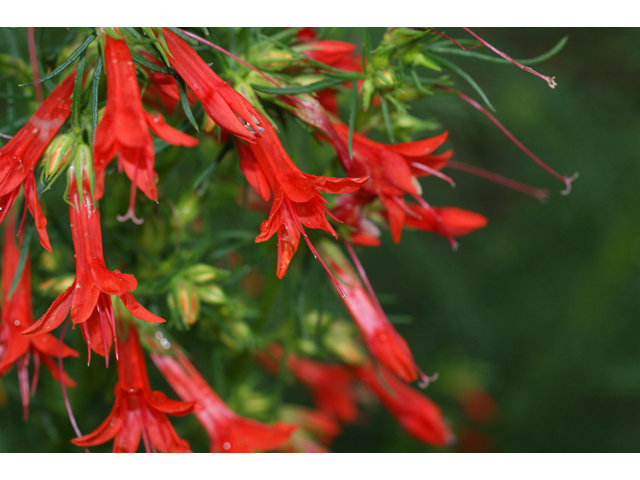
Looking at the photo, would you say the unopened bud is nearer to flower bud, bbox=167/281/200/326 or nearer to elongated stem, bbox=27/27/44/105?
flower bud, bbox=167/281/200/326

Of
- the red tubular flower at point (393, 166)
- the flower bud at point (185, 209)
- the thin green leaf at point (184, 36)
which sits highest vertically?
the thin green leaf at point (184, 36)

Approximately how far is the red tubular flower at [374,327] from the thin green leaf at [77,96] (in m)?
0.48

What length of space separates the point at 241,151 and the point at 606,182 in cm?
174

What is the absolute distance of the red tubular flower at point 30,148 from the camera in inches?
26.7

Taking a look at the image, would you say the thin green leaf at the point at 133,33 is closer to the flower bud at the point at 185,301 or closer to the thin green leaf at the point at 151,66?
the thin green leaf at the point at 151,66

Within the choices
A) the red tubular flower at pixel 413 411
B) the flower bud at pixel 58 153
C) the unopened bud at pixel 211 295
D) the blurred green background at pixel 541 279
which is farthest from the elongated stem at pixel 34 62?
the blurred green background at pixel 541 279

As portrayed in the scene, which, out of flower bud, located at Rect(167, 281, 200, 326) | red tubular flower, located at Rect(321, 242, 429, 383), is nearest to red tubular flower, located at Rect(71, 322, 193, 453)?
flower bud, located at Rect(167, 281, 200, 326)

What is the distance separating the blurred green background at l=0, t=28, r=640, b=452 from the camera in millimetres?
1937

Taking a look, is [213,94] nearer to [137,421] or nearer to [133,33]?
[133,33]

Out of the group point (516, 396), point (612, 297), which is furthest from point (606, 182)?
point (516, 396)

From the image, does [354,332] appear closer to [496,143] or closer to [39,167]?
[39,167]

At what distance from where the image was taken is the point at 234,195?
1.12m

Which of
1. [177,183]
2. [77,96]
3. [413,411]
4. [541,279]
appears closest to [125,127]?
[77,96]

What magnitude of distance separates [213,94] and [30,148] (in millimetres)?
247
